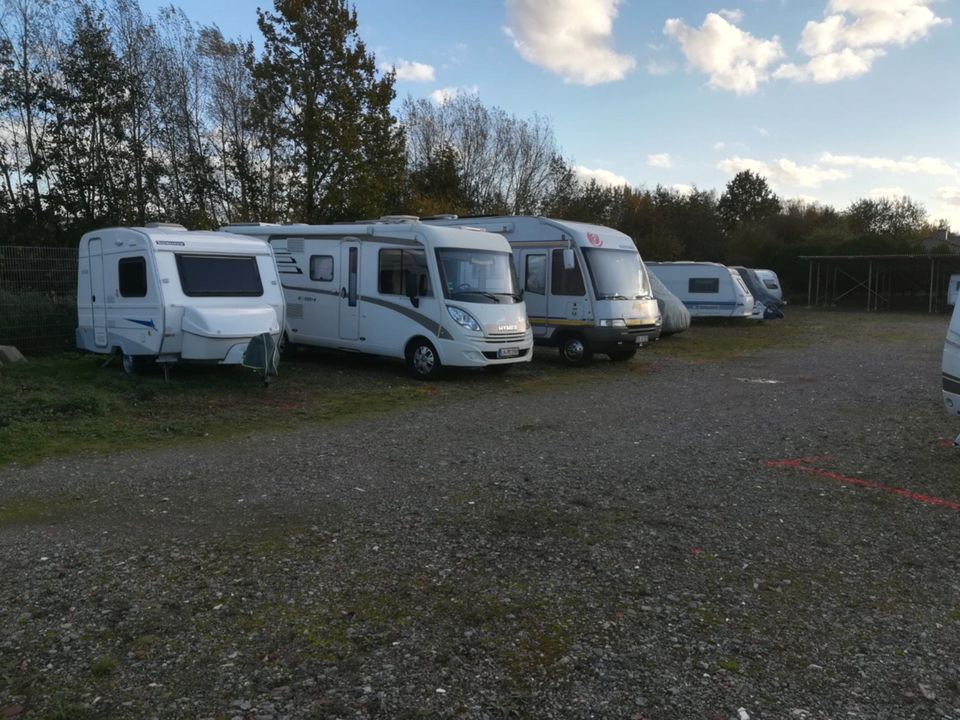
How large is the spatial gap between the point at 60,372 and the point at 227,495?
Result: 7988 mm

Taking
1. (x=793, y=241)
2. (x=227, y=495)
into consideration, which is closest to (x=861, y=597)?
(x=227, y=495)

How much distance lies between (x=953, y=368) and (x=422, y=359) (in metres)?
7.93

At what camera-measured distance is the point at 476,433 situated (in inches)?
334

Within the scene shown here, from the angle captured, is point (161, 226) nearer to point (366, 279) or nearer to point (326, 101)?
point (366, 279)

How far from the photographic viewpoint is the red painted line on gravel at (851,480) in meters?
5.88

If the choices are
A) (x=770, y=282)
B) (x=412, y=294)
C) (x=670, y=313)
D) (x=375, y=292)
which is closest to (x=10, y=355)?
(x=375, y=292)

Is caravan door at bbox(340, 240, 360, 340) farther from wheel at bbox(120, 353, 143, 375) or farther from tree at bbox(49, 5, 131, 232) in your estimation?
tree at bbox(49, 5, 131, 232)

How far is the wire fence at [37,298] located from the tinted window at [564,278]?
9566 millimetres

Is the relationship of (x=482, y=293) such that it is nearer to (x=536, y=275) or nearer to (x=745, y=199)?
(x=536, y=275)

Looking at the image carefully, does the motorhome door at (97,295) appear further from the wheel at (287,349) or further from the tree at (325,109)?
the tree at (325,109)

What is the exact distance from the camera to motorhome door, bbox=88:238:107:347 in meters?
12.1

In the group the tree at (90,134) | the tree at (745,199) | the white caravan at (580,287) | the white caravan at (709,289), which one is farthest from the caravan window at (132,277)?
the tree at (745,199)

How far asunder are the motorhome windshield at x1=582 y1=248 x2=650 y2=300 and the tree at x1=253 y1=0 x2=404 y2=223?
36.5ft

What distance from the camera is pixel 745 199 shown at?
62500mm
